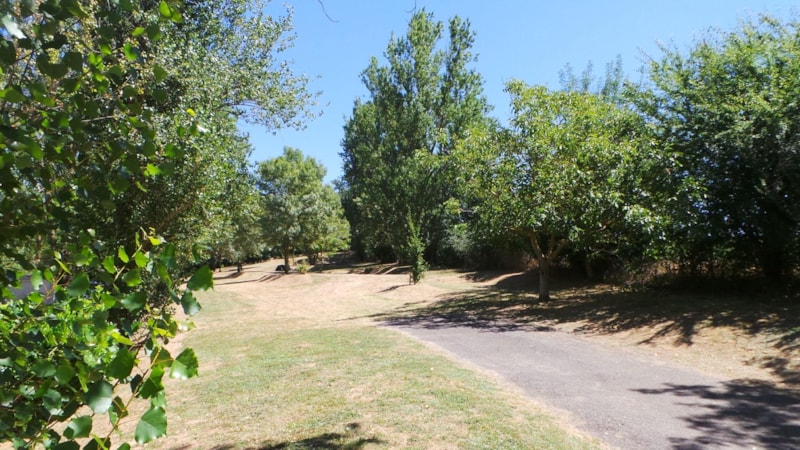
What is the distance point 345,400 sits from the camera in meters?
6.39

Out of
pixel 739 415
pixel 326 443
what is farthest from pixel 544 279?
pixel 326 443

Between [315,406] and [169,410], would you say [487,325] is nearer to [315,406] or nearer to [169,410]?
[315,406]

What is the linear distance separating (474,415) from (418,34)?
3415cm

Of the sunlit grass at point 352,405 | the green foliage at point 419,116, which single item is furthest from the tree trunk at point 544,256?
the green foliage at point 419,116

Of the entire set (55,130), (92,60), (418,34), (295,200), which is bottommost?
(55,130)

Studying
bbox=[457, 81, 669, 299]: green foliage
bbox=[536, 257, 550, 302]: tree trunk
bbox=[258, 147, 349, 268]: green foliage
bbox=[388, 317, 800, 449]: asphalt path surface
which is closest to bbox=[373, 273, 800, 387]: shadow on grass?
bbox=[536, 257, 550, 302]: tree trunk

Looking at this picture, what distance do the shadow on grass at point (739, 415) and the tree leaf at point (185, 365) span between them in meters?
5.11

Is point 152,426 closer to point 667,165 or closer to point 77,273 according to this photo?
point 77,273

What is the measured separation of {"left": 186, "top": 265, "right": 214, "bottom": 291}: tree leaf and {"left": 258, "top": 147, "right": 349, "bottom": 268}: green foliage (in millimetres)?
39299

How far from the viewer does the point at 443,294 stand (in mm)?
21203

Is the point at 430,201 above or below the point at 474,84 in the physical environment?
below

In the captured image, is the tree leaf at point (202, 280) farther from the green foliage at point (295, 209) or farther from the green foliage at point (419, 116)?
the green foliage at point (295, 209)

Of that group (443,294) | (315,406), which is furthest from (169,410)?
(443,294)

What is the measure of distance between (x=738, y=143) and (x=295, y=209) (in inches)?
1337
